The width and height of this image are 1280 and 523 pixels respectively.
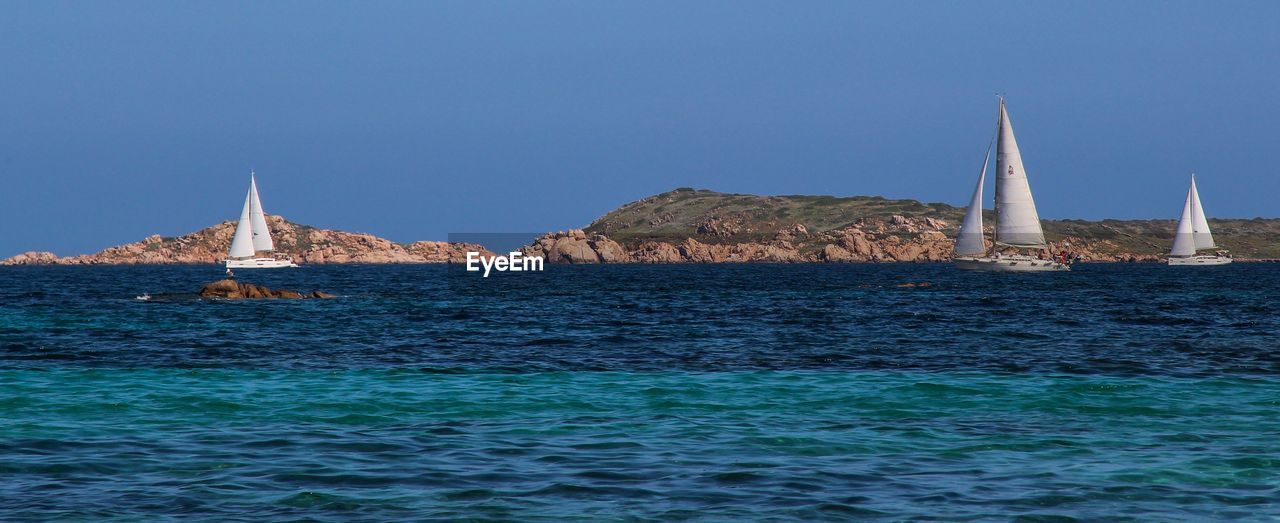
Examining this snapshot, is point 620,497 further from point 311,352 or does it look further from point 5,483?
point 311,352

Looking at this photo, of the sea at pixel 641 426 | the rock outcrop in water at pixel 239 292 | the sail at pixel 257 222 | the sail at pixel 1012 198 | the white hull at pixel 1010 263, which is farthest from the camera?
the sail at pixel 257 222

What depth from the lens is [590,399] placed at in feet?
77.9

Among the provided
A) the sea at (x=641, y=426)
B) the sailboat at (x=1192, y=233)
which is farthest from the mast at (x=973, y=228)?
the sea at (x=641, y=426)

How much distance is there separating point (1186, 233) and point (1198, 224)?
3467mm

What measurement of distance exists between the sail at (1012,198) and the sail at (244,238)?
112 meters

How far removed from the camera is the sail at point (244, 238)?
Answer: 17950 cm

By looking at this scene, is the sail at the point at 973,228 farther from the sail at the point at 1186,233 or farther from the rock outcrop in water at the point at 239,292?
the rock outcrop in water at the point at 239,292

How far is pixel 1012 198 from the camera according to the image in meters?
131

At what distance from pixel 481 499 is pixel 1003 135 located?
409 ft

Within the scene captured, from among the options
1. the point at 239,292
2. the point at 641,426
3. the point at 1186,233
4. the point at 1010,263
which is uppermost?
the point at 1186,233

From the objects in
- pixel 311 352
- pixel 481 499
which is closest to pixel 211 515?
pixel 481 499

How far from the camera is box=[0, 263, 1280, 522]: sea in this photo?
13.8 meters

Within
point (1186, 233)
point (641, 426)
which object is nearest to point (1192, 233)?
point (1186, 233)

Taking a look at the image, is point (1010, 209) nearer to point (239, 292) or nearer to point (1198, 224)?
point (1198, 224)
